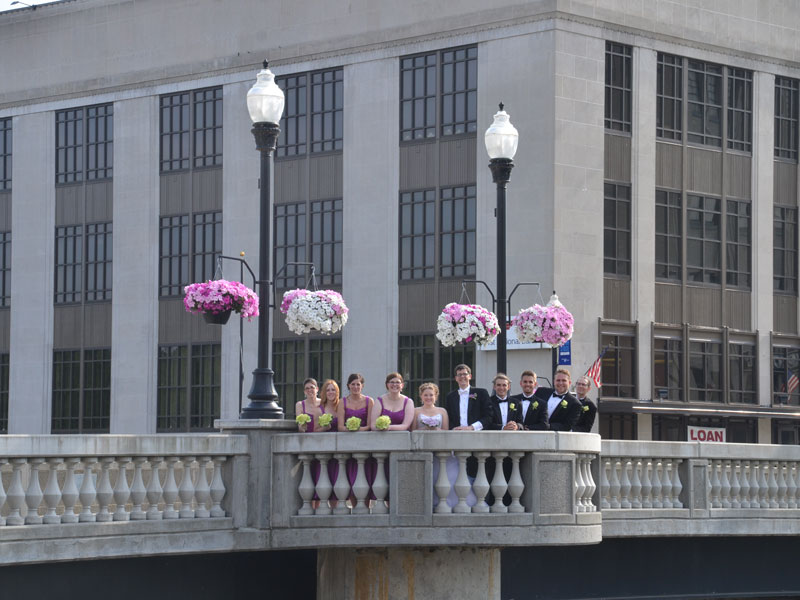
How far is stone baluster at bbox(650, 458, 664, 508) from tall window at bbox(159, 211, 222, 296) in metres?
32.8

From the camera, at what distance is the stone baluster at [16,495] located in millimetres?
16219

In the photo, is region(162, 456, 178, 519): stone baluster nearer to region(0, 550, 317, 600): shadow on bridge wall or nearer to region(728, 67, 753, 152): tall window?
region(0, 550, 317, 600): shadow on bridge wall

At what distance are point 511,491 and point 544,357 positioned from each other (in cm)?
2808

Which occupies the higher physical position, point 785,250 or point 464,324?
point 785,250

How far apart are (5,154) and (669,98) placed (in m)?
24.1

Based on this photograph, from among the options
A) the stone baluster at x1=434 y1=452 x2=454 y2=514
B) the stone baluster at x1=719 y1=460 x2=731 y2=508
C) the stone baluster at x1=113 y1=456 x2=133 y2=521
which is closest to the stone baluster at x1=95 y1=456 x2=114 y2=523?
the stone baluster at x1=113 y1=456 x2=133 y2=521

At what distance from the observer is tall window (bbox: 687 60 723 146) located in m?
50.4

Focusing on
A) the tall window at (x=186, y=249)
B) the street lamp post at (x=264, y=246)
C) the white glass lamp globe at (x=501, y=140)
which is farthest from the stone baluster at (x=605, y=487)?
the tall window at (x=186, y=249)

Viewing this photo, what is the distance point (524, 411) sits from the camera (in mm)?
20422

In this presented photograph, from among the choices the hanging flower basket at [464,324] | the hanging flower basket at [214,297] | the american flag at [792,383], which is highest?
the hanging flower basket at [214,297]

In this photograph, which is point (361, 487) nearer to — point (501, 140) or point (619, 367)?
point (501, 140)

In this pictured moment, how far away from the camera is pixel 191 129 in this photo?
5503 centimetres

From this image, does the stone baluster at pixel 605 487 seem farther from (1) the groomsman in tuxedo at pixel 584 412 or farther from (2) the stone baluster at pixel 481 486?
(2) the stone baluster at pixel 481 486

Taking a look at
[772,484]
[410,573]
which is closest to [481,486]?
[410,573]
